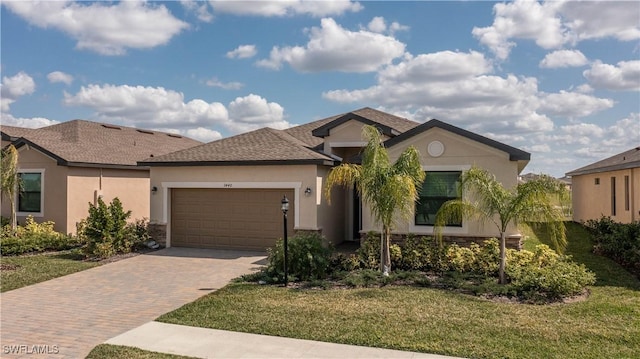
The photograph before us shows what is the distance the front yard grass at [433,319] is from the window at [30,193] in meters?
11.0

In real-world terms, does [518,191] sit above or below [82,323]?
above

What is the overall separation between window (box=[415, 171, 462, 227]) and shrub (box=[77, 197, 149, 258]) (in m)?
8.88

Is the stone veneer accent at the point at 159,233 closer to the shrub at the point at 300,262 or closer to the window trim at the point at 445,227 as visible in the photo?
the shrub at the point at 300,262

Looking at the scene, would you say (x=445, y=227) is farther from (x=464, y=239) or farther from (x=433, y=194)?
(x=433, y=194)

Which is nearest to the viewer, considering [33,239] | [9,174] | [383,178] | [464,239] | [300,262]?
[300,262]

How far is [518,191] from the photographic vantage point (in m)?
9.16

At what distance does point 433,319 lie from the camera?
690 centimetres

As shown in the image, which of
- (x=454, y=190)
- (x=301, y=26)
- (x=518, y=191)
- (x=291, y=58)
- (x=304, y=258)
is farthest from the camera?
(x=291, y=58)

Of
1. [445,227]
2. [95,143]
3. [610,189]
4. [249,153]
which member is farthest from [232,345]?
[610,189]

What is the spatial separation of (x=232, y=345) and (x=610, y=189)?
1816 cm

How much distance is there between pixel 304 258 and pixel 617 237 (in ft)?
29.9

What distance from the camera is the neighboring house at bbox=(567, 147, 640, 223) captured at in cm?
1554

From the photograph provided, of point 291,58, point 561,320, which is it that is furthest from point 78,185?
point 561,320

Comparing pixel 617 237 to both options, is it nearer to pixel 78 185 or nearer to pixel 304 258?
pixel 304 258
